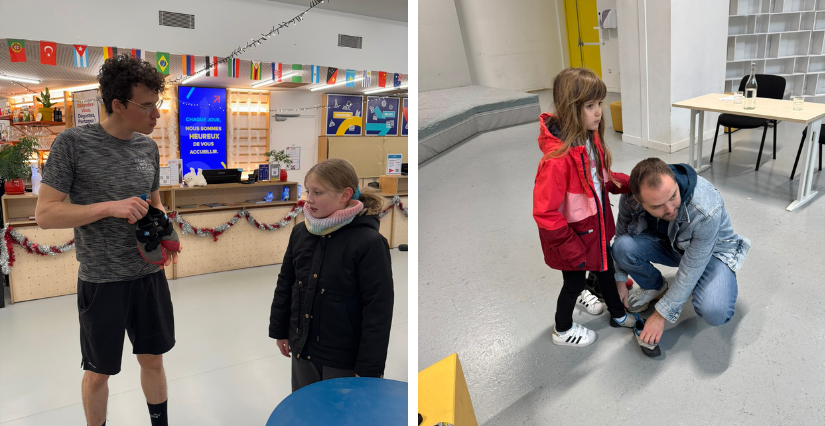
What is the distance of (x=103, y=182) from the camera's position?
4.62 feet

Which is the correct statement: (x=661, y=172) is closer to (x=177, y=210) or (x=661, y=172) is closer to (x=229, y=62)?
(x=177, y=210)

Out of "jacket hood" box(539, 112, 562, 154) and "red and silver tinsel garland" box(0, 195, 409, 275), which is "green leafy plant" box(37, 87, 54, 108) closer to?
"red and silver tinsel garland" box(0, 195, 409, 275)

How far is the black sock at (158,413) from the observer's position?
1.79m

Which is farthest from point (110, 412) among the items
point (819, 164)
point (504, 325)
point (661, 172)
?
point (819, 164)

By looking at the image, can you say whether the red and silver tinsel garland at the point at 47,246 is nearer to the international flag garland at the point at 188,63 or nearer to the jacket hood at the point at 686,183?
the international flag garland at the point at 188,63

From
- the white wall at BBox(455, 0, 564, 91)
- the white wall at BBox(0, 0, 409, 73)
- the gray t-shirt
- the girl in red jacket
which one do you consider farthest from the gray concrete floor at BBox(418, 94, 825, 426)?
the white wall at BBox(455, 0, 564, 91)

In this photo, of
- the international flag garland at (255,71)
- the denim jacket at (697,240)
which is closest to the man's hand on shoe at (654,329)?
the denim jacket at (697,240)

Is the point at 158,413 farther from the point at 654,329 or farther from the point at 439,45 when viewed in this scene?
the point at 439,45

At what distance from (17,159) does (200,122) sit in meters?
0.96

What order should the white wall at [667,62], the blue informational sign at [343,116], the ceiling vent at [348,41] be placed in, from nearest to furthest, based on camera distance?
the blue informational sign at [343,116], the ceiling vent at [348,41], the white wall at [667,62]

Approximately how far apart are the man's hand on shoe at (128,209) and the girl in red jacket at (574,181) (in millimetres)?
1299

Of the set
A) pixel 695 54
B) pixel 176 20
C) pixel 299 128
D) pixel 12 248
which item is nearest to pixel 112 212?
pixel 299 128

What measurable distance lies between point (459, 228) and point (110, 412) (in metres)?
2.23

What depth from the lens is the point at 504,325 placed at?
2375 mm
